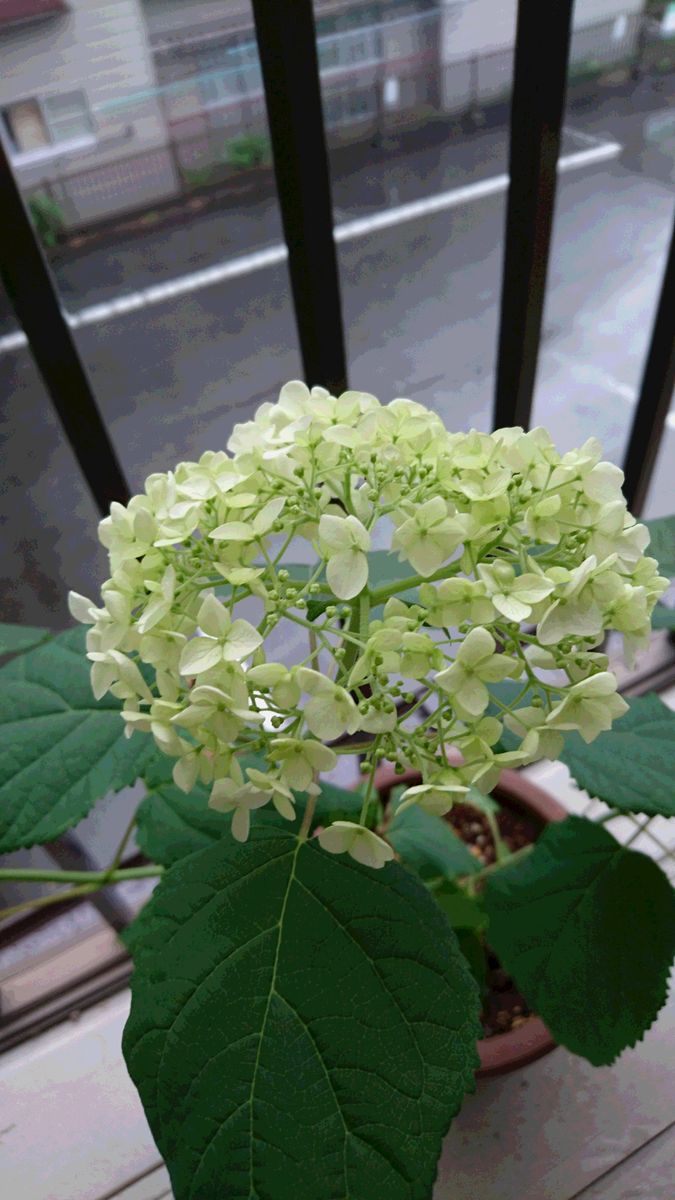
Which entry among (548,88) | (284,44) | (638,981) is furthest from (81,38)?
(638,981)

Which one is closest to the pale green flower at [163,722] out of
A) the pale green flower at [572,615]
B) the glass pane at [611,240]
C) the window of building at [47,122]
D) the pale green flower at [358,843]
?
the pale green flower at [358,843]

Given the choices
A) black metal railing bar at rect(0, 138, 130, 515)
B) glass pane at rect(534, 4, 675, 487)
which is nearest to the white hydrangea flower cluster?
black metal railing bar at rect(0, 138, 130, 515)

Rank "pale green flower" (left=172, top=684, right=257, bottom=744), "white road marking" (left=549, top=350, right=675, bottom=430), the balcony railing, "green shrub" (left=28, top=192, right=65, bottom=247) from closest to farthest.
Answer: "pale green flower" (left=172, top=684, right=257, bottom=744)
the balcony railing
"green shrub" (left=28, top=192, right=65, bottom=247)
"white road marking" (left=549, top=350, right=675, bottom=430)

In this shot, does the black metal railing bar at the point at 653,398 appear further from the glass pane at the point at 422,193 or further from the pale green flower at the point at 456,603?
the pale green flower at the point at 456,603

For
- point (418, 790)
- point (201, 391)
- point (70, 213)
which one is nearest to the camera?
point (418, 790)

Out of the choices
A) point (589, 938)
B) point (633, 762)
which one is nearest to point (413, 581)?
point (633, 762)

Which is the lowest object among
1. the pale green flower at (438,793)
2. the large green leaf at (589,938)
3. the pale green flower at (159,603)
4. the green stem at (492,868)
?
the green stem at (492,868)

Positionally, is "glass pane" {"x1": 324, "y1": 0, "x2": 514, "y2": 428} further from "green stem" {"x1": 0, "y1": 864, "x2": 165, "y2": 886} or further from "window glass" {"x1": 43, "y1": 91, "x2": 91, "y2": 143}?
"green stem" {"x1": 0, "y1": 864, "x2": 165, "y2": 886}

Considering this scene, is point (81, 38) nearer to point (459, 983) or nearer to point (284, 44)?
point (284, 44)
